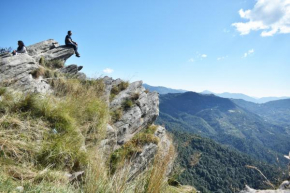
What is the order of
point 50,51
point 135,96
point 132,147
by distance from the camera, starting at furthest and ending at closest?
point 50,51, point 135,96, point 132,147

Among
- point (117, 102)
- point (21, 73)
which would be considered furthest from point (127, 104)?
point (21, 73)

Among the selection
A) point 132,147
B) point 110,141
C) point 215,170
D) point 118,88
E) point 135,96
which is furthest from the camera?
point 215,170

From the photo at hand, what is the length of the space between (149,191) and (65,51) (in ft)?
58.0

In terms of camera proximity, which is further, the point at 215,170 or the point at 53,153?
the point at 215,170

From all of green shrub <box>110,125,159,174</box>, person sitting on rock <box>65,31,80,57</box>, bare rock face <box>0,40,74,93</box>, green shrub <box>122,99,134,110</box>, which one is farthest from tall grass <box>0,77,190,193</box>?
person sitting on rock <box>65,31,80,57</box>

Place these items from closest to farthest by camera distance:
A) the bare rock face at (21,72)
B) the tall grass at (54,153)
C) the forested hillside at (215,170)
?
the tall grass at (54,153) → the bare rock face at (21,72) → the forested hillside at (215,170)

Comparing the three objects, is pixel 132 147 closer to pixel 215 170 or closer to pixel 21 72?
pixel 21 72

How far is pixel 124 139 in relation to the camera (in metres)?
9.90

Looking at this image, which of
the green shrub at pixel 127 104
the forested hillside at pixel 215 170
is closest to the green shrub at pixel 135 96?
the green shrub at pixel 127 104

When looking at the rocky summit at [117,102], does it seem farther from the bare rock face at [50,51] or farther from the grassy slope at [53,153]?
the grassy slope at [53,153]

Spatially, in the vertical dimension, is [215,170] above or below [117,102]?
below

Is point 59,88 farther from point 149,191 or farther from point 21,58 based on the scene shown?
point 149,191

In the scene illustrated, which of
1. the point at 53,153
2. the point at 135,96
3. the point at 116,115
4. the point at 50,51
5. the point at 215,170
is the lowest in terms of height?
the point at 215,170

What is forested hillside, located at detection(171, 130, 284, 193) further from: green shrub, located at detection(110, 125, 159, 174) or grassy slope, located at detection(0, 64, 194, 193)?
grassy slope, located at detection(0, 64, 194, 193)
